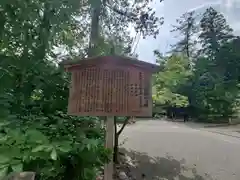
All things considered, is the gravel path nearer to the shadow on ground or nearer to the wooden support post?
the shadow on ground

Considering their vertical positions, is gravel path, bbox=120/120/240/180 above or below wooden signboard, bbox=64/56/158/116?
below

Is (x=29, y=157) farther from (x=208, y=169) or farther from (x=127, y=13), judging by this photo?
(x=127, y=13)

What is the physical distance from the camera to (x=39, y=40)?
8.48ft

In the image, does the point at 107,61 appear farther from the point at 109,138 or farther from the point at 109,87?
the point at 109,138

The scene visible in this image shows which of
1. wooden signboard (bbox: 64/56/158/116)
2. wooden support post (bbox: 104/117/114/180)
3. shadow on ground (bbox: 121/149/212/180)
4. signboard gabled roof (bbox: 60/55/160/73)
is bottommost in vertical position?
shadow on ground (bbox: 121/149/212/180)

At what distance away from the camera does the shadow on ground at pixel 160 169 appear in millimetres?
4863

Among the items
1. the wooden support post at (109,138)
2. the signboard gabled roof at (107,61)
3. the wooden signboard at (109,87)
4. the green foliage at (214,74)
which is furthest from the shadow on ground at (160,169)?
the green foliage at (214,74)

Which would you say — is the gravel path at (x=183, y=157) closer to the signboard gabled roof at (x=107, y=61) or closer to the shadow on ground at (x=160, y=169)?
the shadow on ground at (x=160, y=169)

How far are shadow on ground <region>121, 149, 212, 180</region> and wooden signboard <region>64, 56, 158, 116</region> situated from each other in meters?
2.11

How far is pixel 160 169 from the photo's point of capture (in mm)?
5301

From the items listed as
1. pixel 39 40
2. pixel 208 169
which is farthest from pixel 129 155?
pixel 39 40

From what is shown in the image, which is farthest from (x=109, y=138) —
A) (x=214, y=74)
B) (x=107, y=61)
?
(x=214, y=74)

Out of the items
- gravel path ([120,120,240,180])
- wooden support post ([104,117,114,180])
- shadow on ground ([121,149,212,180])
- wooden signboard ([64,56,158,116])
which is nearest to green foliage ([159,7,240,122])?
gravel path ([120,120,240,180])

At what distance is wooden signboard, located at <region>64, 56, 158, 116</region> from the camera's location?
300 centimetres
